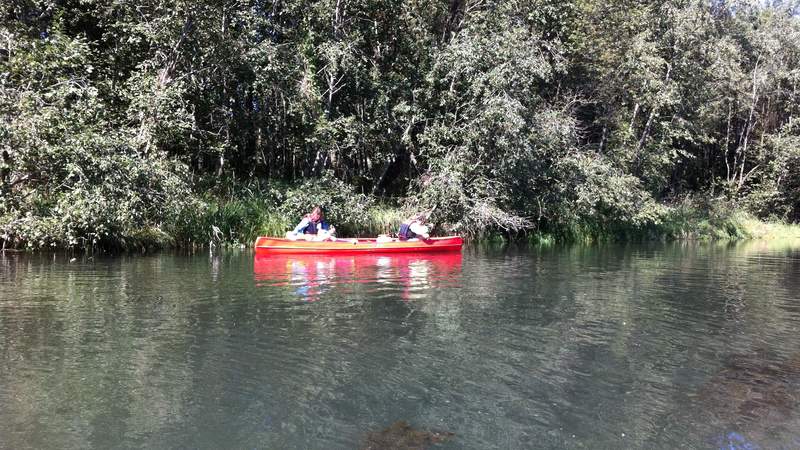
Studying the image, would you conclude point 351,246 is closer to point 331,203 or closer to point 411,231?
point 411,231

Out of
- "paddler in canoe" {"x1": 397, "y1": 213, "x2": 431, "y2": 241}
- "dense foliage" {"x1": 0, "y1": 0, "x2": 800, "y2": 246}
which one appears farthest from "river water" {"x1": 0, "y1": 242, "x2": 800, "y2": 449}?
"paddler in canoe" {"x1": 397, "y1": 213, "x2": 431, "y2": 241}

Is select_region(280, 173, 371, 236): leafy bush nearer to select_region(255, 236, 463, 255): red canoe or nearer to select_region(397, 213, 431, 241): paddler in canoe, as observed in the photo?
select_region(397, 213, 431, 241): paddler in canoe

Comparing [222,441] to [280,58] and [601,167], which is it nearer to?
[280,58]

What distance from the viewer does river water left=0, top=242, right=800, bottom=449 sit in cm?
514

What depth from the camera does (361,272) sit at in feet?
47.1

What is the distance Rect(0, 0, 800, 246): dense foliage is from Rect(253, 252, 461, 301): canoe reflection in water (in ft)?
11.6

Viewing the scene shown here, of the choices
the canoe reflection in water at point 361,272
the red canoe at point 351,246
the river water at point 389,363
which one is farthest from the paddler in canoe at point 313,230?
the river water at point 389,363

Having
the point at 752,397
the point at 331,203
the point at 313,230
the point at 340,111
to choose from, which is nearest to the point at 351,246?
the point at 313,230

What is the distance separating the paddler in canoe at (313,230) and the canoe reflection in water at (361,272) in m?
0.55

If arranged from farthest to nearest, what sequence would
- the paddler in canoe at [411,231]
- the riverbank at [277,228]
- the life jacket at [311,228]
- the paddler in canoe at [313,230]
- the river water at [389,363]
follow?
the paddler in canoe at [411,231] → the life jacket at [311,228] → the paddler in canoe at [313,230] → the riverbank at [277,228] → the river water at [389,363]

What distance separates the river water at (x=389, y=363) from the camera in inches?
202

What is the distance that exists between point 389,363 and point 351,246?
10.6 m

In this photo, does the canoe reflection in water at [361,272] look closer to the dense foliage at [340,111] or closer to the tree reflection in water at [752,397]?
the dense foliage at [340,111]

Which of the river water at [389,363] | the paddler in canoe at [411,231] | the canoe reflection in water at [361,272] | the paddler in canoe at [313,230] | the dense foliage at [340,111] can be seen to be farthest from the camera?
the paddler in canoe at [411,231]
